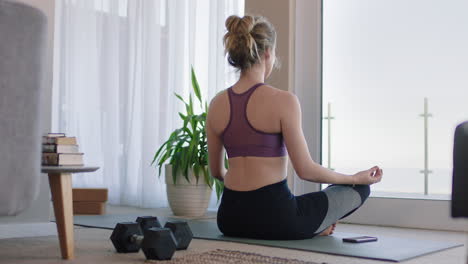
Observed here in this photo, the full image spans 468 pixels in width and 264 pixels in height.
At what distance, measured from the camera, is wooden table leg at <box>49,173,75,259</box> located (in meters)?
2.16

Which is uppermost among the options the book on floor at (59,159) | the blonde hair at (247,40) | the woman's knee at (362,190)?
the blonde hair at (247,40)

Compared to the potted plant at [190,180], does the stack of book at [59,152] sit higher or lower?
higher

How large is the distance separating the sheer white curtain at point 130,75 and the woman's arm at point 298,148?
1701mm

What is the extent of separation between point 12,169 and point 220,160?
1187mm

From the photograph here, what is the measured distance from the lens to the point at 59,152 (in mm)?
2314

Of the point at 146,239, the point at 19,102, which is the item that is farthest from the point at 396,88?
the point at 19,102

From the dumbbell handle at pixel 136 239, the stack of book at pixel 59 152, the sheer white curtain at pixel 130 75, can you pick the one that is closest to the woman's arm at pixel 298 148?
the dumbbell handle at pixel 136 239

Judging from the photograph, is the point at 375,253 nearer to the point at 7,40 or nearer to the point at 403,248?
the point at 403,248

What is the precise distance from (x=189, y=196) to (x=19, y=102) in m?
2.18

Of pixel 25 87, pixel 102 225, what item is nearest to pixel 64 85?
pixel 102 225

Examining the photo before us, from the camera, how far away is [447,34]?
134 inches

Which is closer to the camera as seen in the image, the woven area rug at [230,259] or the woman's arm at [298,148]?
the woven area rug at [230,259]

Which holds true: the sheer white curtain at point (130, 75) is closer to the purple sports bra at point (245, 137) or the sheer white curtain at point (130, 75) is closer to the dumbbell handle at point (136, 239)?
the purple sports bra at point (245, 137)

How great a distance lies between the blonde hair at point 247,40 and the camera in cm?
260
